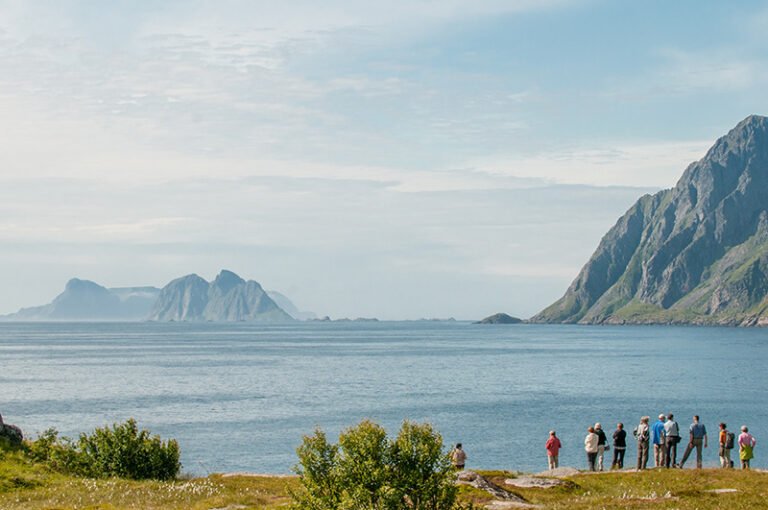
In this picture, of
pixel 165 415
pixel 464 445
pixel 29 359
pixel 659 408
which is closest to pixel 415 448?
pixel 464 445

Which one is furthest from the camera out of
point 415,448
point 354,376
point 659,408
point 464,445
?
point 354,376

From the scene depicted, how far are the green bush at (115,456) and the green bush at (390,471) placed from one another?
67.3 ft

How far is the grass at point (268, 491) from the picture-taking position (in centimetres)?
3050

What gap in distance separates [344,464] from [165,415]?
7955 cm

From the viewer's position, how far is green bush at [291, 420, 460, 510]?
22.8 meters

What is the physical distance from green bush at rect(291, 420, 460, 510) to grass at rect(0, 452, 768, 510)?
7350mm

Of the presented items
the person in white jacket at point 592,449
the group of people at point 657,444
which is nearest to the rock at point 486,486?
the group of people at point 657,444

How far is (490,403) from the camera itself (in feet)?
349

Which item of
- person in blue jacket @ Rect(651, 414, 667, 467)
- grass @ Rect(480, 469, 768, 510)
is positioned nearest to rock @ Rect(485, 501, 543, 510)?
grass @ Rect(480, 469, 768, 510)

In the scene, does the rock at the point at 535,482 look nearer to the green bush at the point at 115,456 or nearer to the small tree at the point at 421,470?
the small tree at the point at 421,470

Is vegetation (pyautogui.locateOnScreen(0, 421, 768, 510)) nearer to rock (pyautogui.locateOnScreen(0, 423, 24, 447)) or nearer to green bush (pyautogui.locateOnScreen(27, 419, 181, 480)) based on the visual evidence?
green bush (pyautogui.locateOnScreen(27, 419, 181, 480))

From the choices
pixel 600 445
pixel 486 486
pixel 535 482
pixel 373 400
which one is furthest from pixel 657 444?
pixel 373 400

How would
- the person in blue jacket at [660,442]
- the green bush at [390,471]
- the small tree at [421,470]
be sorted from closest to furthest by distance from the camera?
the green bush at [390,471] < the small tree at [421,470] < the person in blue jacket at [660,442]

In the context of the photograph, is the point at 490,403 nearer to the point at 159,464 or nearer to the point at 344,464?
the point at 159,464
